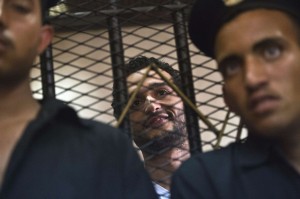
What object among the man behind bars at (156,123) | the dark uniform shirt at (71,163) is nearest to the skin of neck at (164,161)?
the man behind bars at (156,123)

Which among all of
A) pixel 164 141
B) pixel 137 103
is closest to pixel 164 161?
pixel 164 141

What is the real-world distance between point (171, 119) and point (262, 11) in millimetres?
293

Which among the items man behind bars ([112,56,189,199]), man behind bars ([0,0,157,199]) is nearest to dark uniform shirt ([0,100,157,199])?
man behind bars ([0,0,157,199])

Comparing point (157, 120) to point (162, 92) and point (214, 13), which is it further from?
point (214, 13)

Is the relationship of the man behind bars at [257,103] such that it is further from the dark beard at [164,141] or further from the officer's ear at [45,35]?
the officer's ear at [45,35]

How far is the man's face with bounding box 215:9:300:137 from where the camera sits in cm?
70

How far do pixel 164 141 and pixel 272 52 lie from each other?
30 cm

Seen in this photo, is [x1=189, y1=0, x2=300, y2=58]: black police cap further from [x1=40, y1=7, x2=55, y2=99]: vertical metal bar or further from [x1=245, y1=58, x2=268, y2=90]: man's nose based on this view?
[x1=40, y1=7, x2=55, y2=99]: vertical metal bar

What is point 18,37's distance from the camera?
2.30 ft

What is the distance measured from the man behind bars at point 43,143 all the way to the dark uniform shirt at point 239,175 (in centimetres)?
7

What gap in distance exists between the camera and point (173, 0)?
2.94 ft

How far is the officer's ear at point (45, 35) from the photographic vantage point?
77 cm

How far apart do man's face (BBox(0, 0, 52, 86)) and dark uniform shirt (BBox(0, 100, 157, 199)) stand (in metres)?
0.08

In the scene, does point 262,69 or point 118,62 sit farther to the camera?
point 118,62
